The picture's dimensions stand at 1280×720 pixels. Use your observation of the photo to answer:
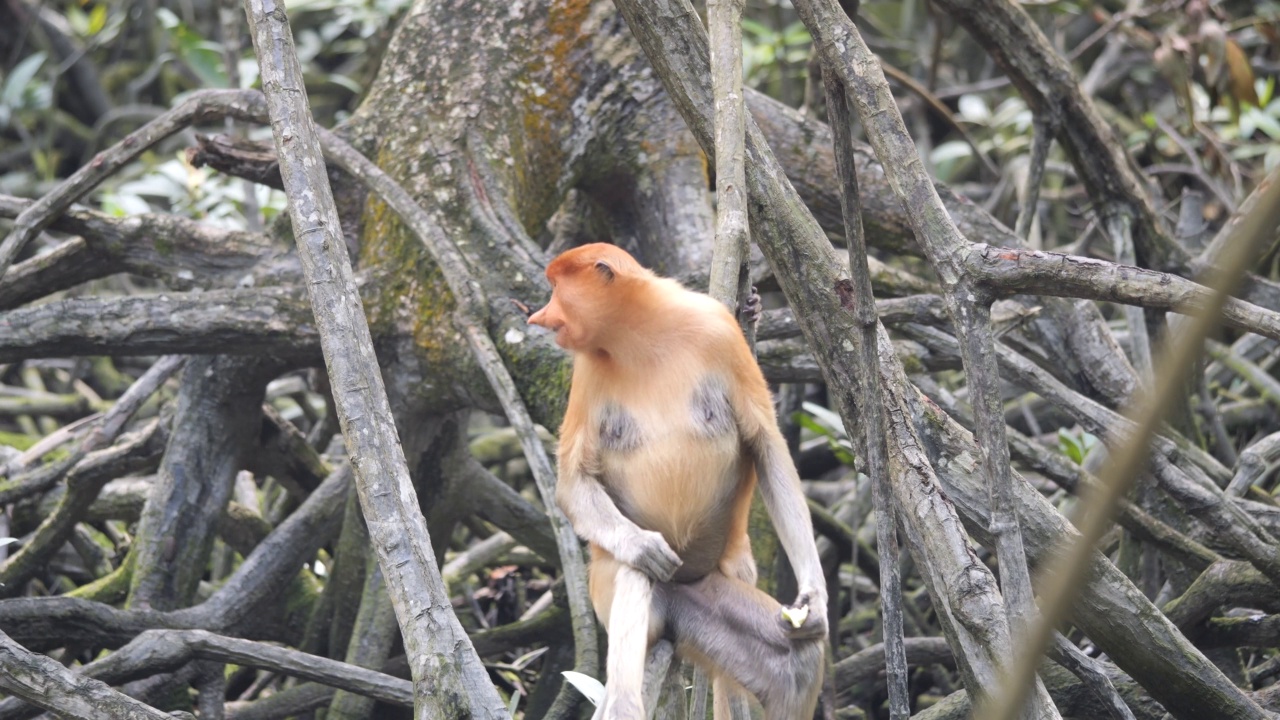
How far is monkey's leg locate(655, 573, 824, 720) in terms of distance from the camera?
2.62m

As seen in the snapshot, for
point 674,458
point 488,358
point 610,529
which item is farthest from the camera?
point 488,358

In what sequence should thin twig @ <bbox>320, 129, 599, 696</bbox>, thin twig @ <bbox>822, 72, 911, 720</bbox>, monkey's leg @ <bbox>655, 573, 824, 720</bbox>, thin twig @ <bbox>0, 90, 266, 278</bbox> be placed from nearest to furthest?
thin twig @ <bbox>822, 72, 911, 720</bbox> → monkey's leg @ <bbox>655, 573, 824, 720</bbox> → thin twig @ <bbox>320, 129, 599, 696</bbox> → thin twig @ <bbox>0, 90, 266, 278</bbox>

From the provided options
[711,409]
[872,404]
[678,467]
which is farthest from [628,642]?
[872,404]

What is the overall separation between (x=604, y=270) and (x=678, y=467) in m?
0.47

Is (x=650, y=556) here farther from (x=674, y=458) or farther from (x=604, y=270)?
(x=604, y=270)

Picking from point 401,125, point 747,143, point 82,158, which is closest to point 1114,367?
point 747,143

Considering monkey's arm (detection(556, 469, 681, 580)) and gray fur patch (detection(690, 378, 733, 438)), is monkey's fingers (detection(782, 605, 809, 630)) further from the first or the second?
gray fur patch (detection(690, 378, 733, 438))

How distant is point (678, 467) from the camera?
2.72m

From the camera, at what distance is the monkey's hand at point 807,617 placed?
247cm

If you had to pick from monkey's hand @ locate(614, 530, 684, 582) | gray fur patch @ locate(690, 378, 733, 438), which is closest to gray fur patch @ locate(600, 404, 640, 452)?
gray fur patch @ locate(690, 378, 733, 438)

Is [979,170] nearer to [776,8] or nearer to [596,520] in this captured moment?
[776,8]

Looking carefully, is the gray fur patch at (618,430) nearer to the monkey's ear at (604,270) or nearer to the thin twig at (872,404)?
the monkey's ear at (604,270)

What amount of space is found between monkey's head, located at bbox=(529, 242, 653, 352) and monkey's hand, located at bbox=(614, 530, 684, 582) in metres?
0.46

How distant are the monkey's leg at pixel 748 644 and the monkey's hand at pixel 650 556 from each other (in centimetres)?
15
